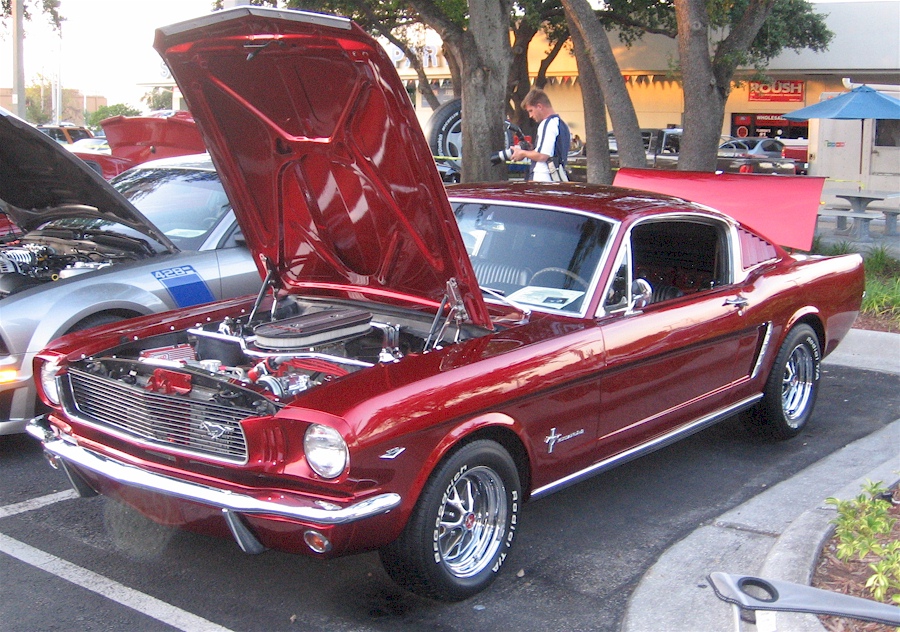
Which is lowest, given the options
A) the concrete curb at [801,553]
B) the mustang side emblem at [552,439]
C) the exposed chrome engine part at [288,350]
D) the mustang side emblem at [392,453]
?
the concrete curb at [801,553]

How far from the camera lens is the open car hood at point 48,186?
5602 mm

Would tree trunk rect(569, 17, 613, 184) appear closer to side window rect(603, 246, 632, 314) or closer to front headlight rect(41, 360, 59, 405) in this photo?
side window rect(603, 246, 632, 314)

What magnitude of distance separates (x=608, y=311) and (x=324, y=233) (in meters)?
1.42

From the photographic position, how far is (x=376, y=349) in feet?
14.7

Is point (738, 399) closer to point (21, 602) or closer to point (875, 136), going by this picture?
point (21, 602)

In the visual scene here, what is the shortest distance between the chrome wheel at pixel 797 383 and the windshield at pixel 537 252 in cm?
191

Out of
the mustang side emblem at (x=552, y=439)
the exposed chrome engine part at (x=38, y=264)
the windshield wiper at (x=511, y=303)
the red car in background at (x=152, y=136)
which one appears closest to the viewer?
the mustang side emblem at (x=552, y=439)

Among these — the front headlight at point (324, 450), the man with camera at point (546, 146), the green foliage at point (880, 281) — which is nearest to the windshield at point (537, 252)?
the front headlight at point (324, 450)

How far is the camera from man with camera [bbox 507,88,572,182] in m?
8.42

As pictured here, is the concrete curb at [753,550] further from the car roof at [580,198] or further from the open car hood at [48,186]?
the open car hood at [48,186]

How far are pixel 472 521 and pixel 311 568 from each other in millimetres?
787

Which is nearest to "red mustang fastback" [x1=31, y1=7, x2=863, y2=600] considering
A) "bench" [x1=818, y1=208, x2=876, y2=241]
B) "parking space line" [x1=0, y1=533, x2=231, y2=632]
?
"parking space line" [x1=0, y1=533, x2=231, y2=632]

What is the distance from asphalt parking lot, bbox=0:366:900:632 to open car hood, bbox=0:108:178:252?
5.14ft

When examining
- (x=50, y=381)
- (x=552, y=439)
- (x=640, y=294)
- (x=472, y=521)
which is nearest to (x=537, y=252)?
(x=640, y=294)
